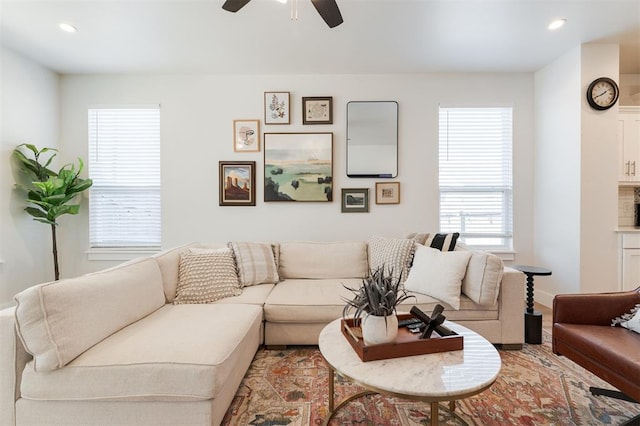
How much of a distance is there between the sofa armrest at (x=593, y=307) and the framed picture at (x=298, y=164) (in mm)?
2271

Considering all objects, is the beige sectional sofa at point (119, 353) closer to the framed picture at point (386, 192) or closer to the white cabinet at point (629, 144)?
the framed picture at point (386, 192)

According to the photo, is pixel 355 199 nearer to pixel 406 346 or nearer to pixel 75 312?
pixel 406 346

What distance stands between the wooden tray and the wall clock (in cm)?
301

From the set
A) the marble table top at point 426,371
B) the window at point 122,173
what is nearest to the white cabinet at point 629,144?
the marble table top at point 426,371

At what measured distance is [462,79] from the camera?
11.0 feet

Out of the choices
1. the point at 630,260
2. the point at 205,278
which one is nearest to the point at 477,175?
the point at 630,260

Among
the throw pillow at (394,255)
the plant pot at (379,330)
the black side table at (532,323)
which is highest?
the throw pillow at (394,255)

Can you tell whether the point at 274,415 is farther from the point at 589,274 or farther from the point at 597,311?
the point at 589,274

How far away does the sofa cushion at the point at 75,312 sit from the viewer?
1.23 metres

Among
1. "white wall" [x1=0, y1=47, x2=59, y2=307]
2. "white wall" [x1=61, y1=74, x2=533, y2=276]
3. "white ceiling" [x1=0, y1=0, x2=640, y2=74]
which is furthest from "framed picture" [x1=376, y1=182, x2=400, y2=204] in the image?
"white wall" [x1=0, y1=47, x2=59, y2=307]

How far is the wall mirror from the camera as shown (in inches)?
131

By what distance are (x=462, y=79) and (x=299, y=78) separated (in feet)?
6.33

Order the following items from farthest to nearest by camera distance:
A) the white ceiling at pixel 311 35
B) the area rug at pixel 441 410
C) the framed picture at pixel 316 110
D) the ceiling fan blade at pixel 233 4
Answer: the framed picture at pixel 316 110
the white ceiling at pixel 311 35
the ceiling fan blade at pixel 233 4
the area rug at pixel 441 410

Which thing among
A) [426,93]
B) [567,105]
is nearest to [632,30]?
[567,105]
